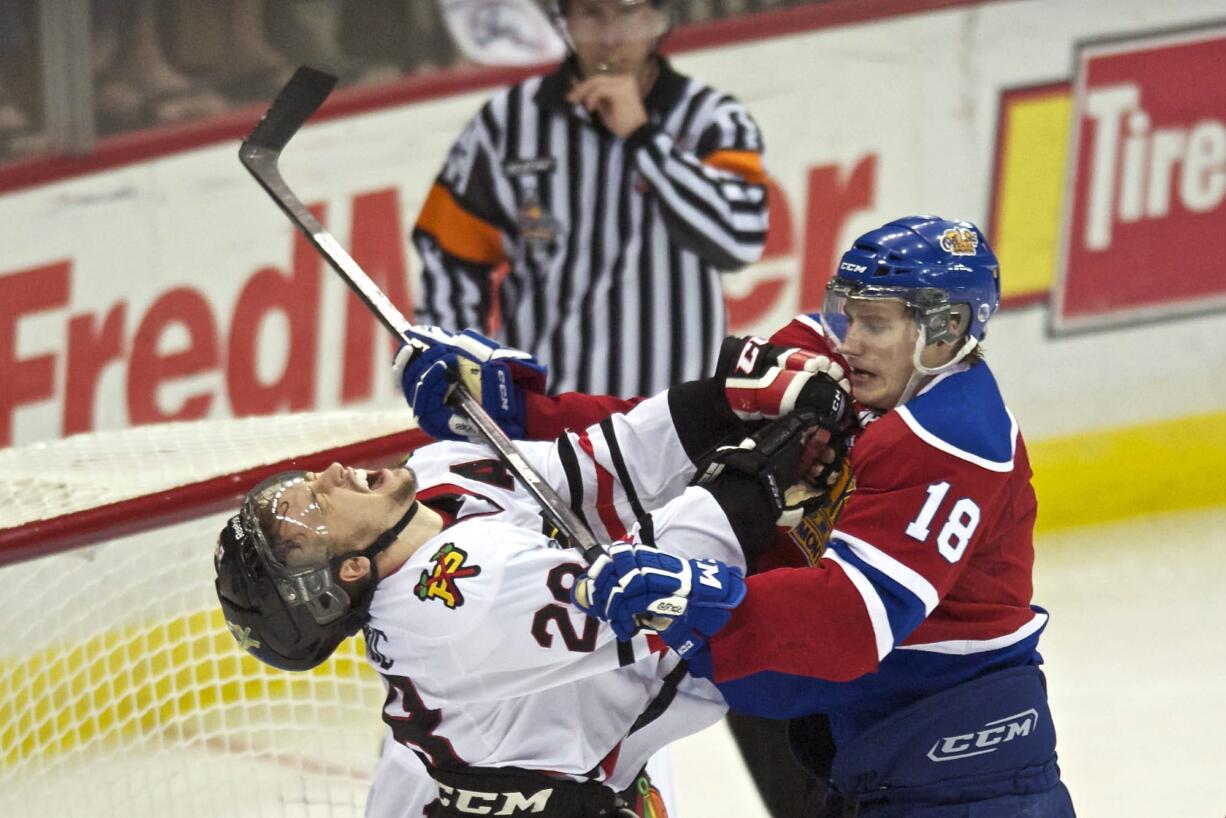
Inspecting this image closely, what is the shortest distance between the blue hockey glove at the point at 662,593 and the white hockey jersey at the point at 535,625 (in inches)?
4.4

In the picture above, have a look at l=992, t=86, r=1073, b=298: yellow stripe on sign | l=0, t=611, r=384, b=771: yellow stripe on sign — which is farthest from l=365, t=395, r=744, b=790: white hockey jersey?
l=992, t=86, r=1073, b=298: yellow stripe on sign

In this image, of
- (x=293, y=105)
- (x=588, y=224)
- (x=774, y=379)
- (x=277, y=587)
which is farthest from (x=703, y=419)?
(x=588, y=224)

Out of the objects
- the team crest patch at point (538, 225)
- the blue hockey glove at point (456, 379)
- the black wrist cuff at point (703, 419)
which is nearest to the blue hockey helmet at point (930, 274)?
the black wrist cuff at point (703, 419)

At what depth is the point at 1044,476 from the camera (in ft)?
14.8

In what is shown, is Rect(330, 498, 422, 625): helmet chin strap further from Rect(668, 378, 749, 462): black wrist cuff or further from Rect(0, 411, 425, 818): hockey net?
Rect(0, 411, 425, 818): hockey net

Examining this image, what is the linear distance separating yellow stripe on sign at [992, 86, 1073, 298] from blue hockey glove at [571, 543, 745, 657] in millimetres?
2701

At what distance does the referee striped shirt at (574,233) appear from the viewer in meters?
3.38

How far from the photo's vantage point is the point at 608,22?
10.7 ft

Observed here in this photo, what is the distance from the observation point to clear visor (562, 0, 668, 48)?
3242 mm

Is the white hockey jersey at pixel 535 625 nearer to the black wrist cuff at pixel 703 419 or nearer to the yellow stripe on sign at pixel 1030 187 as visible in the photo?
the black wrist cuff at pixel 703 419

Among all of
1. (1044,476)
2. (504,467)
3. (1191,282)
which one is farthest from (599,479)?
(1191,282)

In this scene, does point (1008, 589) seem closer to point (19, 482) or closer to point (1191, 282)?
point (19, 482)

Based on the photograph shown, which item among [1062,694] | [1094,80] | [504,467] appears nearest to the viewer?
[504,467]

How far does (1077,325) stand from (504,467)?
2547 mm
